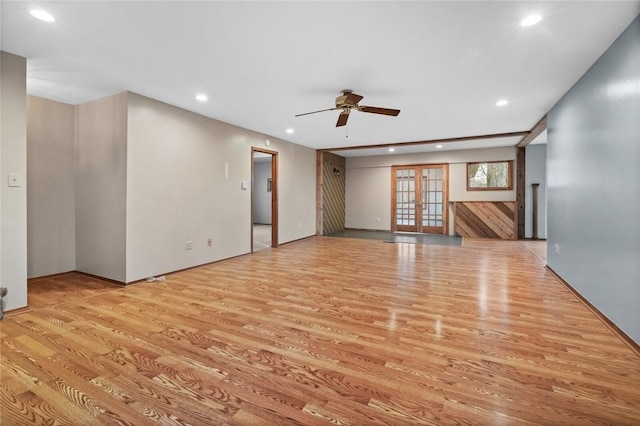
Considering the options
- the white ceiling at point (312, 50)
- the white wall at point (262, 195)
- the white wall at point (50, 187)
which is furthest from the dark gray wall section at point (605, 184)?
the white wall at point (262, 195)

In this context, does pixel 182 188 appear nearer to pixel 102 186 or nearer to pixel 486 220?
pixel 102 186

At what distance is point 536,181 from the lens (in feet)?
24.2

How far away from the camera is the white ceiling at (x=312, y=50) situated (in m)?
2.09

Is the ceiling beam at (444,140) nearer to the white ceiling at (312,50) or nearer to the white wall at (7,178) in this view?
the white ceiling at (312,50)

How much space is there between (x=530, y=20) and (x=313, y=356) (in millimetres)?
2877

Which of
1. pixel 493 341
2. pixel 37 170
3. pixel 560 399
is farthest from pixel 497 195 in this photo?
pixel 37 170

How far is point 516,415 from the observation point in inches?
57.5

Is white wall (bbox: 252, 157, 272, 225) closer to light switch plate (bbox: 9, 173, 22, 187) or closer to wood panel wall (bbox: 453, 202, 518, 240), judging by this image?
wood panel wall (bbox: 453, 202, 518, 240)

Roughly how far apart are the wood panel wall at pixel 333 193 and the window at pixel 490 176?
145 inches

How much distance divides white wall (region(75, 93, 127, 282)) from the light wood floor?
454 millimetres

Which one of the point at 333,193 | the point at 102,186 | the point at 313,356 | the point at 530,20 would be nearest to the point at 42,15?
the point at 102,186

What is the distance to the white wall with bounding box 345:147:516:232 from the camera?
315 inches

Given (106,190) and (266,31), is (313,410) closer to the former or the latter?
(266,31)

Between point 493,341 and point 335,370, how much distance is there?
4.14ft
